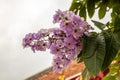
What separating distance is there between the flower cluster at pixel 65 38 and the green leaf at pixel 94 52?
0.03 metres

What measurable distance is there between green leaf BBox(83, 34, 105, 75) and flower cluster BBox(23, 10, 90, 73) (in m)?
0.03

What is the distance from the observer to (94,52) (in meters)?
0.78

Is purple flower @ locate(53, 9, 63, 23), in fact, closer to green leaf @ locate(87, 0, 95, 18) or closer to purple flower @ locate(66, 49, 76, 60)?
purple flower @ locate(66, 49, 76, 60)

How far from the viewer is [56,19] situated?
0.85 m

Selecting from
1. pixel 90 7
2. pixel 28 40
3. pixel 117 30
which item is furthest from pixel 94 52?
pixel 90 7

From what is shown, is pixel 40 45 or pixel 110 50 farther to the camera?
pixel 40 45

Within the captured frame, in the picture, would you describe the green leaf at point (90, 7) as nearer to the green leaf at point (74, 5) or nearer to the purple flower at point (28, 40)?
the green leaf at point (74, 5)

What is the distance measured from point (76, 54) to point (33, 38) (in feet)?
0.53

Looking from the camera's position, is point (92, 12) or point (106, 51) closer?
point (106, 51)

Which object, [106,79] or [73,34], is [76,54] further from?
[106,79]

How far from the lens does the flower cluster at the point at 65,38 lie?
0.82m

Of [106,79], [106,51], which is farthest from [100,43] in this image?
[106,79]

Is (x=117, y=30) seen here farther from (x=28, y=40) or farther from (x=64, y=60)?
(x=28, y=40)

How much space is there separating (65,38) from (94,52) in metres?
0.09
